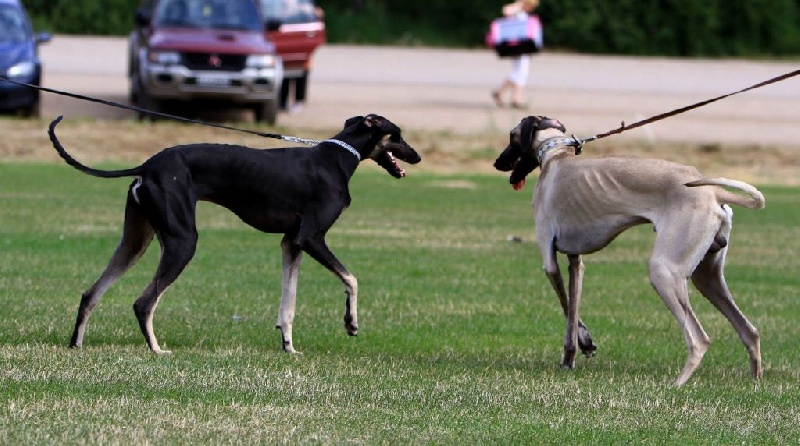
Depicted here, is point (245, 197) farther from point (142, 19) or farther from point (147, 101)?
point (142, 19)

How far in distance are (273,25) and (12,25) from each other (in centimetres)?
443

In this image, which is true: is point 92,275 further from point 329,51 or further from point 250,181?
point 329,51

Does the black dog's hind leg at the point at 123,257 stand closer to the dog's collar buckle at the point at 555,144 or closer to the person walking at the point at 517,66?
the dog's collar buckle at the point at 555,144

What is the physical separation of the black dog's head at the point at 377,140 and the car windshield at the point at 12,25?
1806 cm

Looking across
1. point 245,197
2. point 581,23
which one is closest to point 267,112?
point 245,197

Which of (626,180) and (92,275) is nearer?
(626,180)

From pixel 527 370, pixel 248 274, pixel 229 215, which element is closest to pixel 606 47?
pixel 229 215

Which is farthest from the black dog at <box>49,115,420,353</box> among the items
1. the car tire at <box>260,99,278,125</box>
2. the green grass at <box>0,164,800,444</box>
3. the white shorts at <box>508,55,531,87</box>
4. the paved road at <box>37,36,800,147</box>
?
the white shorts at <box>508,55,531,87</box>

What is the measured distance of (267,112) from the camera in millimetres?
27406

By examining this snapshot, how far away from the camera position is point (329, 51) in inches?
1767

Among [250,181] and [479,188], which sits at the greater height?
[250,181]

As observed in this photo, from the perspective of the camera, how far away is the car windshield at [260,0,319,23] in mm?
28312

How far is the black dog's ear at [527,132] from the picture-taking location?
9969 mm

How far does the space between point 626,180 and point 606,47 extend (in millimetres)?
41979
